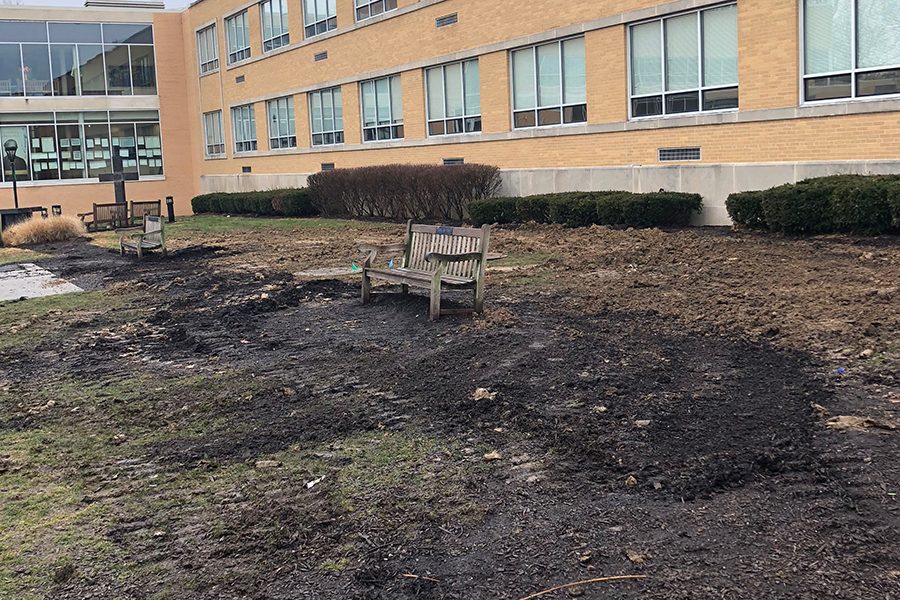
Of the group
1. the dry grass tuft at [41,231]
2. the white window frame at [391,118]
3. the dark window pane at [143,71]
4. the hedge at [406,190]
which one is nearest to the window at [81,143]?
the dark window pane at [143,71]

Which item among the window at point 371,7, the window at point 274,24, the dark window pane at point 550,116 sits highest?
the window at point 274,24

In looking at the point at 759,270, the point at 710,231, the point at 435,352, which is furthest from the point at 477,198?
the point at 435,352

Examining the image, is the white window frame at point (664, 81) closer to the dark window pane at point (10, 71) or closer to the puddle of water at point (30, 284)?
the puddle of water at point (30, 284)

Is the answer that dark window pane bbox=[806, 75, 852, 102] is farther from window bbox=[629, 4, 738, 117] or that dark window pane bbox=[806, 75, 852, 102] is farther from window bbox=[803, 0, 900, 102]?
window bbox=[629, 4, 738, 117]

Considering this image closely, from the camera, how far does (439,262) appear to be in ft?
33.4

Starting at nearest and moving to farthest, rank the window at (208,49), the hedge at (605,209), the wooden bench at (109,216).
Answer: the hedge at (605,209) → the wooden bench at (109,216) → the window at (208,49)

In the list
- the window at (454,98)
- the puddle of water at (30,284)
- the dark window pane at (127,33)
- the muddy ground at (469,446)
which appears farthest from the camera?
the dark window pane at (127,33)

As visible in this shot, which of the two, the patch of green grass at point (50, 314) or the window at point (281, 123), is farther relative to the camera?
the window at point (281, 123)

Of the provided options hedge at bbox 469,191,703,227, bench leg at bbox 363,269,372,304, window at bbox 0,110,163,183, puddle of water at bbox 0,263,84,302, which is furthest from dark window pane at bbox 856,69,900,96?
window at bbox 0,110,163,183

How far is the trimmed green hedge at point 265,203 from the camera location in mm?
31219

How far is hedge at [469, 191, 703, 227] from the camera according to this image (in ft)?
59.1

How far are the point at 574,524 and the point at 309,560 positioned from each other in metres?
1.24

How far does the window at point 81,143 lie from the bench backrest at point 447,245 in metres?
34.3

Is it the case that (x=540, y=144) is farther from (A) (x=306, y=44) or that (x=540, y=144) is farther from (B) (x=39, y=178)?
(B) (x=39, y=178)
